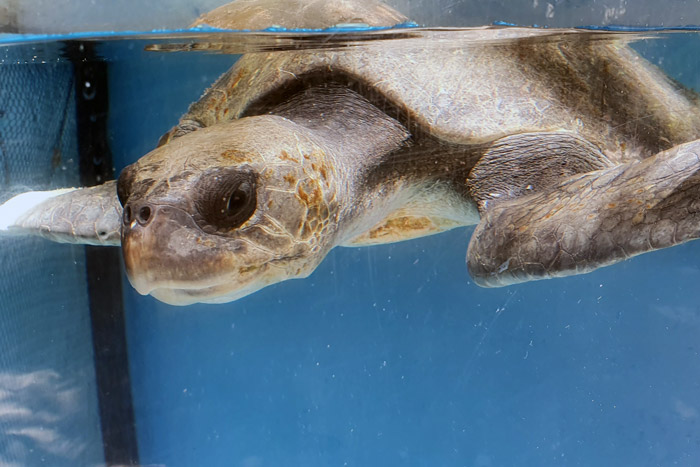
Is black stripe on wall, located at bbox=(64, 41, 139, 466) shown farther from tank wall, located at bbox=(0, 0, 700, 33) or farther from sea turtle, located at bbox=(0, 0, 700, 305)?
tank wall, located at bbox=(0, 0, 700, 33)

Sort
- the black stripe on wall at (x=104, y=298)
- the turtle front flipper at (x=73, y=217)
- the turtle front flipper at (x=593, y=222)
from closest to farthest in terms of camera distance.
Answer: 1. the turtle front flipper at (x=593, y=222)
2. the turtle front flipper at (x=73, y=217)
3. the black stripe on wall at (x=104, y=298)

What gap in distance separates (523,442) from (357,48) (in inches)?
120

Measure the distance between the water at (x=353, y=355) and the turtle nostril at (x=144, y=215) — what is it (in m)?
2.60

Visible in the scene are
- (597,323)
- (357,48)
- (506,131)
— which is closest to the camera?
(506,131)

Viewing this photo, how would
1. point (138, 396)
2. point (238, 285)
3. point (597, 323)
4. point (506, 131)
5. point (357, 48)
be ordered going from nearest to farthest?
point (238, 285) → point (506, 131) → point (357, 48) → point (597, 323) → point (138, 396)

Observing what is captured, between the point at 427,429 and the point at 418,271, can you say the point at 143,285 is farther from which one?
the point at 427,429

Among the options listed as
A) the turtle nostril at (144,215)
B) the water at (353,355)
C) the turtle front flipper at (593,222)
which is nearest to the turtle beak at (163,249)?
the turtle nostril at (144,215)

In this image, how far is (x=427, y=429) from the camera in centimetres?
411

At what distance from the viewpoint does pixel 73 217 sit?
270 cm

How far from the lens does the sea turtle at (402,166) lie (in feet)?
4.96

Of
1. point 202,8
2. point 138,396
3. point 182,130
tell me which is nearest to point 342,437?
point 138,396

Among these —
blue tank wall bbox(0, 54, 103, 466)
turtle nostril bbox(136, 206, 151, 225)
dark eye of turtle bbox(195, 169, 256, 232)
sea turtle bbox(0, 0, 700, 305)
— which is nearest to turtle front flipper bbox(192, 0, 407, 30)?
sea turtle bbox(0, 0, 700, 305)

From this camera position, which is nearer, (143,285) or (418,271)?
(143,285)

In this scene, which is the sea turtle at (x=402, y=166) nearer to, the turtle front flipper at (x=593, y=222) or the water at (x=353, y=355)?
the turtle front flipper at (x=593, y=222)
